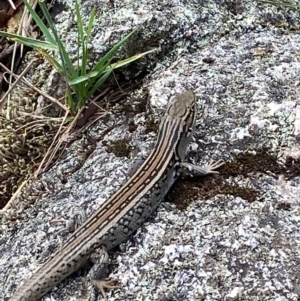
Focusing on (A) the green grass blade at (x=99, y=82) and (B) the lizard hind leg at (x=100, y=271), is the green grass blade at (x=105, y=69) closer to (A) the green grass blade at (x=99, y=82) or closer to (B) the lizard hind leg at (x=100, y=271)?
(A) the green grass blade at (x=99, y=82)

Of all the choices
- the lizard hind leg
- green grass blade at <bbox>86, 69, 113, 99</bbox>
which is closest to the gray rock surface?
the lizard hind leg

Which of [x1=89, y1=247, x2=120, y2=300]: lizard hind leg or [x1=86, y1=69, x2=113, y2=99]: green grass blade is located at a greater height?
[x1=86, y1=69, x2=113, y2=99]: green grass blade

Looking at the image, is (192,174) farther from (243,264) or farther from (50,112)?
(50,112)

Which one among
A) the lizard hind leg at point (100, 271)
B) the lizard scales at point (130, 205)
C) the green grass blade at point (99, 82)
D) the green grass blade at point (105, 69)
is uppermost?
the green grass blade at point (105, 69)

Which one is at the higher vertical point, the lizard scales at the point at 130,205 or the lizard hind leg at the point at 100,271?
the lizard scales at the point at 130,205

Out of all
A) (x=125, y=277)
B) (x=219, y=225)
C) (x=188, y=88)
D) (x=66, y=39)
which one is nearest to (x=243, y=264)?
(x=219, y=225)

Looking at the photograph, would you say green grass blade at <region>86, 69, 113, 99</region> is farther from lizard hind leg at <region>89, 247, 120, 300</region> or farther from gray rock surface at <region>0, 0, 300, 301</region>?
lizard hind leg at <region>89, 247, 120, 300</region>

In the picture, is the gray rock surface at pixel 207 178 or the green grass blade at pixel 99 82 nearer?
the gray rock surface at pixel 207 178

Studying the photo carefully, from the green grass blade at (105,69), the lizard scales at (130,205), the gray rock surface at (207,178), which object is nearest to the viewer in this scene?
the gray rock surface at (207,178)

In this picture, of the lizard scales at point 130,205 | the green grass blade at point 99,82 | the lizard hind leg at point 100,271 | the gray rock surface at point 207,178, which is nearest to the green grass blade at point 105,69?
the green grass blade at point 99,82
